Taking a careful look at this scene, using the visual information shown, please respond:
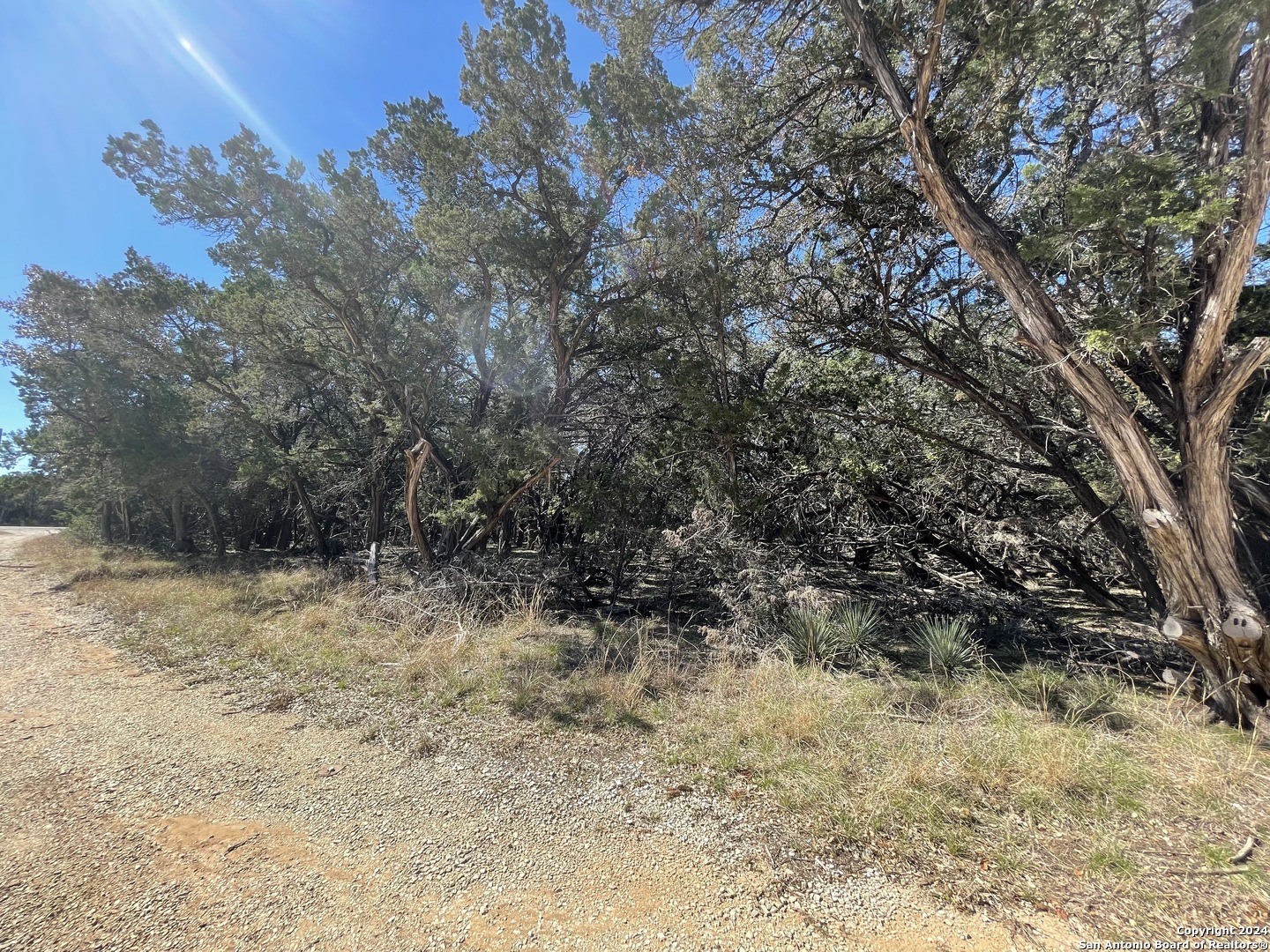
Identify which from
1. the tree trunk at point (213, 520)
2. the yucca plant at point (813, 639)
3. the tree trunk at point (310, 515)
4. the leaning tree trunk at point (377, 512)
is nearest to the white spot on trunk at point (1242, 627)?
the yucca plant at point (813, 639)

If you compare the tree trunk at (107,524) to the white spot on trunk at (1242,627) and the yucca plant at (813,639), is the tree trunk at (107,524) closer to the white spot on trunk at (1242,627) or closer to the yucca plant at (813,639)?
the yucca plant at (813,639)

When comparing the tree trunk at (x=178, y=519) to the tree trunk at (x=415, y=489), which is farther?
the tree trunk at (x=178, y=519)

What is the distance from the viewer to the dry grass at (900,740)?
7.70ft

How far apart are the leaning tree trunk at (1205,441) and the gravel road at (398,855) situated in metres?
3.30

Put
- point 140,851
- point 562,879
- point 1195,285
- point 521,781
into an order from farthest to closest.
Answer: point 1195,285
point 521,781
point 140,851
point 562,879

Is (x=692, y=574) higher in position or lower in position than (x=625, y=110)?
lower

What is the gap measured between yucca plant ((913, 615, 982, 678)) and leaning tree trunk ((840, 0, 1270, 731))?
1653 mm

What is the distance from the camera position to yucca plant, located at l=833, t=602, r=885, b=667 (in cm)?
545

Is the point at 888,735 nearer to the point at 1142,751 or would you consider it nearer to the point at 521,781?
the point at 1142,751

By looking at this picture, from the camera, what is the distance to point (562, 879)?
241 centimetres

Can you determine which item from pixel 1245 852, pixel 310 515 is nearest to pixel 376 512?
pixel 310 515

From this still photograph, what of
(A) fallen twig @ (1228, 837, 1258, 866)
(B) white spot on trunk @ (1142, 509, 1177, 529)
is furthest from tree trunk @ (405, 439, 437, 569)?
(A) fallen twig @ (1228, 837, 1258, 866)

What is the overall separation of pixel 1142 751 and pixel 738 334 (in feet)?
21.0

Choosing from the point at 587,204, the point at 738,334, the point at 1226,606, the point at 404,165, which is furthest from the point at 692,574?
the point at 404,165
